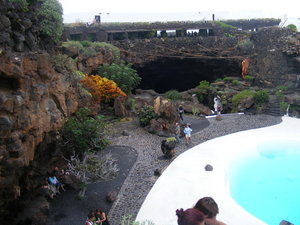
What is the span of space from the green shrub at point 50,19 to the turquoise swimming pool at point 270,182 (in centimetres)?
962

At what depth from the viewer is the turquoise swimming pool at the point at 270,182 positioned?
12.0 meters

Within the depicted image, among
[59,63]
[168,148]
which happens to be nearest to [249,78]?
[168,148]

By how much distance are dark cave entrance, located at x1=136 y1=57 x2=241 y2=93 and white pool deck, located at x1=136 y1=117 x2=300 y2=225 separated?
44.2 feet

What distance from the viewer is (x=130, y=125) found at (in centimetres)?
2030

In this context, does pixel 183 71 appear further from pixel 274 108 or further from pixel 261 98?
pixel 274 108

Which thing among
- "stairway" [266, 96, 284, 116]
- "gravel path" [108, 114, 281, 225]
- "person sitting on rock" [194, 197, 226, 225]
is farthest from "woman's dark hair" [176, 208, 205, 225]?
"stairway" [266, 96, 284, 116]

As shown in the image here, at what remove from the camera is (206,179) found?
13445 mm

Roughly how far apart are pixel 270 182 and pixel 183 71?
71.9ft

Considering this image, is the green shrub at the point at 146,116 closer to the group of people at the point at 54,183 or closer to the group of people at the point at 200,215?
the group of people at the point at 54,183

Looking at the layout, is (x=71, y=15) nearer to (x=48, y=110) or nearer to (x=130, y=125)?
(x=130, y=125)

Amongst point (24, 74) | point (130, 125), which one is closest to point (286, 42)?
point (130, 125)

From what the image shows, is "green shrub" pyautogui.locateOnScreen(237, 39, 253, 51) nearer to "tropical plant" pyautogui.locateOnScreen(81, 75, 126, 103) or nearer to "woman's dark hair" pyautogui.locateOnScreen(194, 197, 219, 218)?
"tropical plant" pyautogui.locateOnScreen(81, 75, 126, 103)

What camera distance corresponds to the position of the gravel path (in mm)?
11666

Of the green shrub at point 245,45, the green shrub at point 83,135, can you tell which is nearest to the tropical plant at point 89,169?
the green shrub at point 83,135
